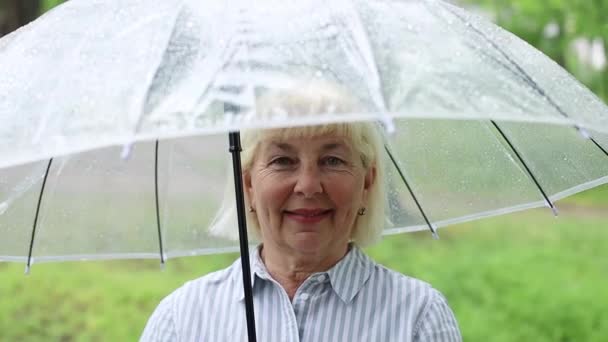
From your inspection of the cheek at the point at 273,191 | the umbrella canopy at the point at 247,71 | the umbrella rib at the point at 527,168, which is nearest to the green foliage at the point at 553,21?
the umbrella rib at the point at 527,168

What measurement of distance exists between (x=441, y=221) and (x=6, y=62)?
1390 mm

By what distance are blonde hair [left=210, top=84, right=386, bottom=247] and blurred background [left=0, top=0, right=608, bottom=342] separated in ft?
11.1

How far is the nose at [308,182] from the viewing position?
243 centimetres

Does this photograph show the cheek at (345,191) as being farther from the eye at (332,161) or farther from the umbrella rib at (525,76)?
the umbrella rib at (525,76)

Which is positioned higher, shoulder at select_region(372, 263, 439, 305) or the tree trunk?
shoulder at select_region(372, 263, 439, 305)

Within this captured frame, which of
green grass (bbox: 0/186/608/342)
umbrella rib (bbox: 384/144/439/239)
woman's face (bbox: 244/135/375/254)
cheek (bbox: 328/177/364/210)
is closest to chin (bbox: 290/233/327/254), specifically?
woman's face (bbox: 244/135/375/254)

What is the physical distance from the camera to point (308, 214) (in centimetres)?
248

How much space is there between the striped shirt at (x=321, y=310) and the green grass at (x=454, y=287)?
478 centimetres

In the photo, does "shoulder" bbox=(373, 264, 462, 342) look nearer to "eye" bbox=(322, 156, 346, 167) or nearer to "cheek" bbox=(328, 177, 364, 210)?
"cheek" bbox=(328, 177, 364, 210)

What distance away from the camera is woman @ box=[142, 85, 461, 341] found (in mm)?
2477

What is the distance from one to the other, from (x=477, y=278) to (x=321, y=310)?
241 inches

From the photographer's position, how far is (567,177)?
2949 millimetres

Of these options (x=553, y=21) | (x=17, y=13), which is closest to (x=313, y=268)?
(x=553, y=21)

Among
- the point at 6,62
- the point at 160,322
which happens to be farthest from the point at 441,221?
the point at 6,62
